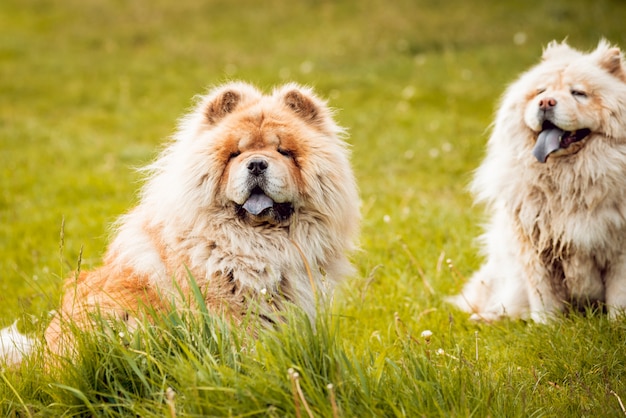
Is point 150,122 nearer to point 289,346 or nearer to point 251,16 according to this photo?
point 251,16

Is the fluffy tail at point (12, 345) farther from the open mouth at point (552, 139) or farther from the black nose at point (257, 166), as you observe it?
the open mouth at point (552, 139)

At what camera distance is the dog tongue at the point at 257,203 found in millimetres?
3666

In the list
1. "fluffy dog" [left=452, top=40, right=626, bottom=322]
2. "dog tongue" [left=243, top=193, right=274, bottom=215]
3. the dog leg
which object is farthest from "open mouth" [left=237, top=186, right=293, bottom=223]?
the dog leg

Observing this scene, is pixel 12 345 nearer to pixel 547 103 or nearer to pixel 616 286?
pixel 547 103

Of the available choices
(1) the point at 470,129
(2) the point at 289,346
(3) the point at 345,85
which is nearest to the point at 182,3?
(3) the point at 345,85

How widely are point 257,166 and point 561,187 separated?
7.54ft

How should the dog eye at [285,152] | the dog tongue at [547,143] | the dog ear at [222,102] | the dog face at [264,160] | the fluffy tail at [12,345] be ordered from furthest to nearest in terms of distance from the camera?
the dog tongue at [547,143] < the dog ear at [222,102] < the dog eye at [285,152] < the dog face at [264,160] < the fluffy tail at [12,345]

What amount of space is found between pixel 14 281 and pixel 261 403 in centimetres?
419

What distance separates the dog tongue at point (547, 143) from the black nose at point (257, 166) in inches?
82.2

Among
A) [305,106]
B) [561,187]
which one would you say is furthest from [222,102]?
[561,187]

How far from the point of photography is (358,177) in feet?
31.4

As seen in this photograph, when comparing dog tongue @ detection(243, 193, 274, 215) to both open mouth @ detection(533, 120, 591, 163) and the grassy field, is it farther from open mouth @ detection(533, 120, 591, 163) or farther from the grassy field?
open mouth @ detection(533, 120, 591, 163)

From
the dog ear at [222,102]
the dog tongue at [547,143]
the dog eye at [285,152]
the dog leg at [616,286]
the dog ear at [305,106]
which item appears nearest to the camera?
the dog eye at [285,152]

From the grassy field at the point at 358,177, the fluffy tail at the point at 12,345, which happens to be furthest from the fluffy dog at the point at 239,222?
the grassy field at the point at 358,177
